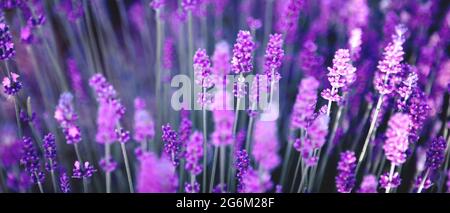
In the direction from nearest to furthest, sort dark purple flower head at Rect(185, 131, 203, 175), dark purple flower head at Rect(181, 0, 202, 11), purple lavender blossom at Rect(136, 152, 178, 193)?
purple lavender blossom at Rect(136, 152, 178, 193), dark purple flower head at Rect(185, 131, 203, 175), dark purple flower head at Rect(181, 0, 202, 11)

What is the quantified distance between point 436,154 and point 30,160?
3.27ft

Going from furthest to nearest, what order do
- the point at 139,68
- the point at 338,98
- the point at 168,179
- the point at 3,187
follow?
the point at 139,68, the point at 3,187, the point at 338,98, the point at 168,179

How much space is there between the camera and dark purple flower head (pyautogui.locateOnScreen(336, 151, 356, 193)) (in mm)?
1023

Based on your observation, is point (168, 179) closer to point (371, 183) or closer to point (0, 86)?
point (371, 183)

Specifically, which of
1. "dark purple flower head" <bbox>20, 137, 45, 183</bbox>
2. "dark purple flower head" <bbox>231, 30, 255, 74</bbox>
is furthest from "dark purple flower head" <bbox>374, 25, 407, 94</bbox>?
"dark purple flower head" <bbox>20, 137, 45, 183</bbox>

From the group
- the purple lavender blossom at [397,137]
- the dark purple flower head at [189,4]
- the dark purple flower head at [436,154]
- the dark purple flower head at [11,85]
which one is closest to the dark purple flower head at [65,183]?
the dark purple flower head at [11,85]

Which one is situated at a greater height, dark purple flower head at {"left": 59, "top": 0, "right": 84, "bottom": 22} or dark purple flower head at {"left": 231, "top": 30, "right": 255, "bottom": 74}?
dark purple flower head at {"left": 59, "top": 0, "right": 84, "bottom": 22}

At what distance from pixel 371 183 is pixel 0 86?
3.20 feet

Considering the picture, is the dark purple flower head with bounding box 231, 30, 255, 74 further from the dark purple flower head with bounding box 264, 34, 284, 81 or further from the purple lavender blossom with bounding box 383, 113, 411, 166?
the purple lavender blossom with bounding box 383, 113, 411, 166

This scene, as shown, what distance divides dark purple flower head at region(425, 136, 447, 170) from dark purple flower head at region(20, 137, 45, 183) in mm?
959

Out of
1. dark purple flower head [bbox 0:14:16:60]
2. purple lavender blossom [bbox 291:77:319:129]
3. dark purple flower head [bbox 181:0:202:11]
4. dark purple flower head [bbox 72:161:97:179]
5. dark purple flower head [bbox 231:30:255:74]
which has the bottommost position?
dark purple flower head [bbox 72:161:97:179]

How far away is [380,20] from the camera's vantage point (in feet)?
4.28

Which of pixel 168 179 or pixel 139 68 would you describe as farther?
pixel 139 68

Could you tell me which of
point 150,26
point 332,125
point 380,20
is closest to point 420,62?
point 380,20
